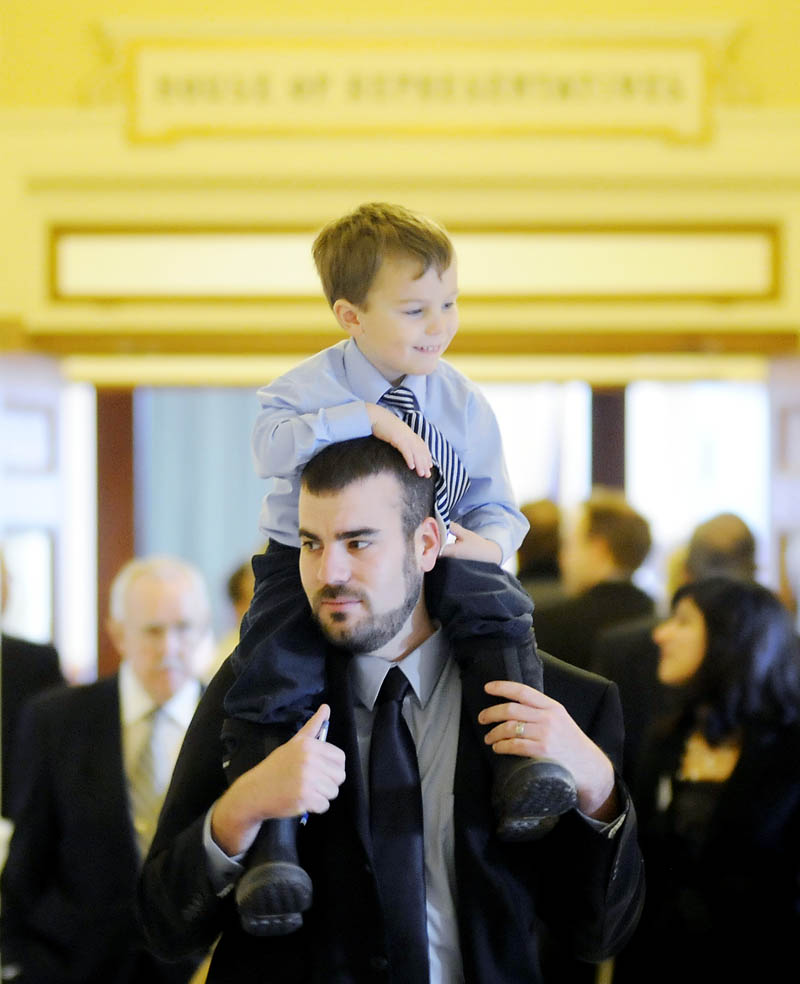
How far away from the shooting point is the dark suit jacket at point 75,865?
2.81m

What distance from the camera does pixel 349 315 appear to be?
1676mm

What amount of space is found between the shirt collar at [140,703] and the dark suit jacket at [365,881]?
127 cm

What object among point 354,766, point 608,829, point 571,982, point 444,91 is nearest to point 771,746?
point 571,982

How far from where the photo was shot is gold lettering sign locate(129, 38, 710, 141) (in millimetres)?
5379

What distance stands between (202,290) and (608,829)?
4.08m

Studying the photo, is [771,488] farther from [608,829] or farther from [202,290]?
[608,829]

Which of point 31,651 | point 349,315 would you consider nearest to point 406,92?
point 31,651

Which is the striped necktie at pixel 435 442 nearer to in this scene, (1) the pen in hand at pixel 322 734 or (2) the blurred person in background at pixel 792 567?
(1) the pen in hand at pixel 322 734

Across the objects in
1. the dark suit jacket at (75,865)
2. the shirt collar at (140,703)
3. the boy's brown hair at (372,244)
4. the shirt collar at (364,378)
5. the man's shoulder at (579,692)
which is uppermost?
the boy's brown hair at (372,244)

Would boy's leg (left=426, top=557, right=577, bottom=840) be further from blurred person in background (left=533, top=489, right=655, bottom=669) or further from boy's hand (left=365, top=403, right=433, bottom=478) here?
blurred person in background (left=533, top=489, right=655, bottom=669)

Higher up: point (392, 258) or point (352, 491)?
point (392, 258)

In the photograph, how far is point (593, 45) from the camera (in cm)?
546

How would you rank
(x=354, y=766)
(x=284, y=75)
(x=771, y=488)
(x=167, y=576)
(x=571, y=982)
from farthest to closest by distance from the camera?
(x=771, y=488)
(x=284, y=75)
(x=167, y=576)
(x=571, y=982)
(x=354, y=766)

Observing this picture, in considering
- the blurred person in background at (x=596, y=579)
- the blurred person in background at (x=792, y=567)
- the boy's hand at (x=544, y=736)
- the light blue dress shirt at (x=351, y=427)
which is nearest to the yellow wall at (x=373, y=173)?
the blurred person in background at (x=792, y=567)
